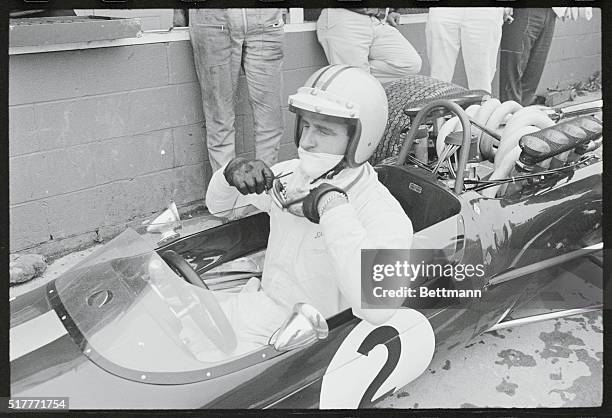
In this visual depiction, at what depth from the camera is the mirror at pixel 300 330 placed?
197 centimetres

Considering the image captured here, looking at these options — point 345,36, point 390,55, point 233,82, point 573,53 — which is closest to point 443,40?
point 390,55

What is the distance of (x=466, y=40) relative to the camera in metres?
3.01

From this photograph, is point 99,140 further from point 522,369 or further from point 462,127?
point 522,369

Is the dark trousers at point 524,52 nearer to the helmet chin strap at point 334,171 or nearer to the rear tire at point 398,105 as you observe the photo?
the rear tire at point 398,105

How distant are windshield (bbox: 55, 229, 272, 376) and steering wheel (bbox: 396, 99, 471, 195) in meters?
0.93

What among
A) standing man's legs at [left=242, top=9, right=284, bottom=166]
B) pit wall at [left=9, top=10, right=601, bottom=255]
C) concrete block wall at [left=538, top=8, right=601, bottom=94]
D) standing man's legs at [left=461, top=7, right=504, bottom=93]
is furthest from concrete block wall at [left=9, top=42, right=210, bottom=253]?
concrete block wall at [left=538, top=8, right=601, bottom=94]

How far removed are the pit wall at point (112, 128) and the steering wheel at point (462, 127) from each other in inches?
22.8

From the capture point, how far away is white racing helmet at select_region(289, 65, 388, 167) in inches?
83.4

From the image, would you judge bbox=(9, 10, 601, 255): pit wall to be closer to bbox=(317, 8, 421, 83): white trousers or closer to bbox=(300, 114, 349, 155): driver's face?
bbox=(317, 8, 421, 83): white trousers

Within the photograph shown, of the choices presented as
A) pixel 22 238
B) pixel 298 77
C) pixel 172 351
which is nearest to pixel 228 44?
pixel 298 77

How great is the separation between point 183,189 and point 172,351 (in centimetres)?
149

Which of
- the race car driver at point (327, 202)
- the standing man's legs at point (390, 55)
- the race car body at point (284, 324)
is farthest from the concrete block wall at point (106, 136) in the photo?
the race car body at point (284, 324)

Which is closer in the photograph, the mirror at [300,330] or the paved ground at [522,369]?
the mirror at [300,330]

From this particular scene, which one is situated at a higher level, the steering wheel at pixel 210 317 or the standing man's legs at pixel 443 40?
the standing man's legs at pixel 443 40
